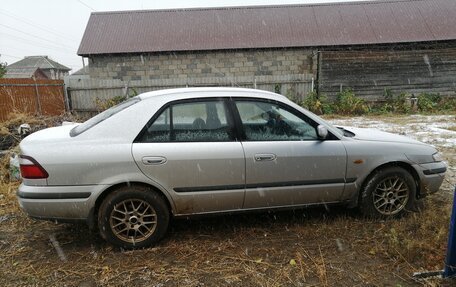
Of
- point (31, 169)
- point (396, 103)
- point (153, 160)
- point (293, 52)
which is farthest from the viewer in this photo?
point (293, 52)

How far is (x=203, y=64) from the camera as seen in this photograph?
1681 centimetres

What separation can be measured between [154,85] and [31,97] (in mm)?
4857

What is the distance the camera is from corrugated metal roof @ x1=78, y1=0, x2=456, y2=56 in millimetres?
16531

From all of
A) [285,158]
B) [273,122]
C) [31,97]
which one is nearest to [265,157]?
[285,158]

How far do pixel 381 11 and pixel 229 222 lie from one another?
1825cm

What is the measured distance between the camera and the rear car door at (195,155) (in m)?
3.41

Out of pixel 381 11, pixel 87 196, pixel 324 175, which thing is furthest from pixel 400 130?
pixel 381 11

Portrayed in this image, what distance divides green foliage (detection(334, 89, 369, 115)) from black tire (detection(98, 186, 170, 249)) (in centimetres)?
1288

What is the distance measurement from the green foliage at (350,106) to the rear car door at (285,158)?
1183cm

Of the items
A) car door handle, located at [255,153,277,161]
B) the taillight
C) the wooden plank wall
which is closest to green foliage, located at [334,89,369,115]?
the wooden plank wall

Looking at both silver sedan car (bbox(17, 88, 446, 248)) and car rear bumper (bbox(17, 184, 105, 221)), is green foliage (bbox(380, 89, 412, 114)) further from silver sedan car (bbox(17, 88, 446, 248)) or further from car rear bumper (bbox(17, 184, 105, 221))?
car rear bumper (bbox(17, 184, 105, 221))

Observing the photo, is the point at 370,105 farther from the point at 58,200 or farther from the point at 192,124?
the point at 58,200

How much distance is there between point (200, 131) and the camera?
11.8 feet

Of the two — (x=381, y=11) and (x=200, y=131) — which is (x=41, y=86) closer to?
(x=200, y=131)
